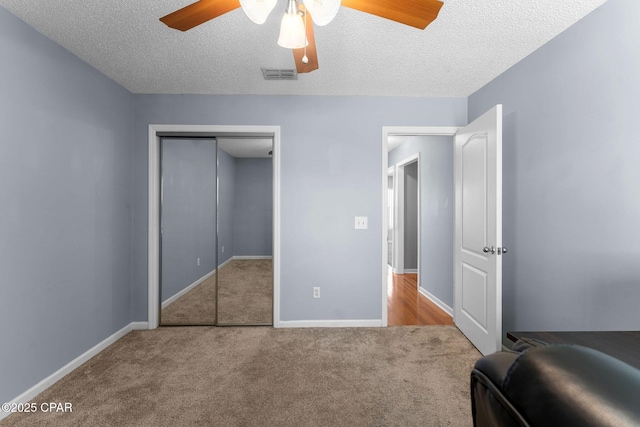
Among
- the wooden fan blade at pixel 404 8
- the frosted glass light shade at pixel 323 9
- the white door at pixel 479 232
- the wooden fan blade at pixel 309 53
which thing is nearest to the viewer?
the frosted glass light shade at pixel 323 9

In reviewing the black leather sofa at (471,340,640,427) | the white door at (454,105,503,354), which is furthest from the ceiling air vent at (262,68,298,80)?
the black leather sofa at (471,340,640,427)

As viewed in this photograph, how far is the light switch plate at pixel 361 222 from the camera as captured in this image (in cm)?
309

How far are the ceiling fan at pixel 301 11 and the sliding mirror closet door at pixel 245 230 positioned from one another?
191 cm

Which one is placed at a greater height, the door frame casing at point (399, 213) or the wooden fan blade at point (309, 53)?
the wooden fan blade at point (309, 53)

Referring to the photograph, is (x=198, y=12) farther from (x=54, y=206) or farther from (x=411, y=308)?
(x=411, y=308)

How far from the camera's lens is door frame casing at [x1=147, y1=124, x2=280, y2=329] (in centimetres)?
300

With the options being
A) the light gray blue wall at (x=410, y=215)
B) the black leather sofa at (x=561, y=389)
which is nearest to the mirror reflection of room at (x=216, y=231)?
the black leather sofa at (x=561, y=389)

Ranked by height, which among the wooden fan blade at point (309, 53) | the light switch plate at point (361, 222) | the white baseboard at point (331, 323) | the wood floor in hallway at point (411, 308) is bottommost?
the wood floor in hallway at point (411, 308)

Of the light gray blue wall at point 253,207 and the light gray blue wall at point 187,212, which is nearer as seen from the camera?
the light gray blue wall at point 187,212

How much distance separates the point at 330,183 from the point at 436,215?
1671 millimetres

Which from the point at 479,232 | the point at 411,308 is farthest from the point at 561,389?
the point at 411,308

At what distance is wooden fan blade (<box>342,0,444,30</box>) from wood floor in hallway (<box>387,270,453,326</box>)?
2.79 metres

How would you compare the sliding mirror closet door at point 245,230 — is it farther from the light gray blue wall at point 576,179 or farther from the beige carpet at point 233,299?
the light gray blue wall at point 576,179

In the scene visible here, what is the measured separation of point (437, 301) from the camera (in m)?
3.80
